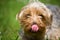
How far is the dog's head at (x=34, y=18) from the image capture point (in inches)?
273

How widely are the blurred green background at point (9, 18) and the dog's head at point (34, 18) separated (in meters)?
1.07

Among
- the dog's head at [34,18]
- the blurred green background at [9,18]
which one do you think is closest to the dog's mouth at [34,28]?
the dog's head at [34,18]

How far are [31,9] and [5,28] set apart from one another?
1.64m

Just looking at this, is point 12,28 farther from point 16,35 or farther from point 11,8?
point 11,8

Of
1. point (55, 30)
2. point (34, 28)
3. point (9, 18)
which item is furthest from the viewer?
point (9, 18)

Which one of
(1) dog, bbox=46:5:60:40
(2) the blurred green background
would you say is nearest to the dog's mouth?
(1) dog, bbox=46:5:60:40

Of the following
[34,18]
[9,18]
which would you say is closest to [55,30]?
[34,18]

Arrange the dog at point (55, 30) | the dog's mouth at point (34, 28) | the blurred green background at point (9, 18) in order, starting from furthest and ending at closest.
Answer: the blurred green background at point (9, 18) → the dog at point (55, 30) → the dog's mouth at point (34, 28)

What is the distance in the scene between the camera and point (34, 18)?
700 cm

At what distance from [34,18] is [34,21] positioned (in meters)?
0.08

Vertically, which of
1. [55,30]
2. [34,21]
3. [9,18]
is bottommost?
[55,30]

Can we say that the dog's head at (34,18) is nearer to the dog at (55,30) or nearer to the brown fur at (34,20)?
the brown fur at (34,20)

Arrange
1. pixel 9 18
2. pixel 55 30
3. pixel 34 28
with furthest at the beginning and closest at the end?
pixel 9 18, pixel 55 30, pixel 34 28

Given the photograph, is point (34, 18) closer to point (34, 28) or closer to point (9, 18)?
point (34, 28)
